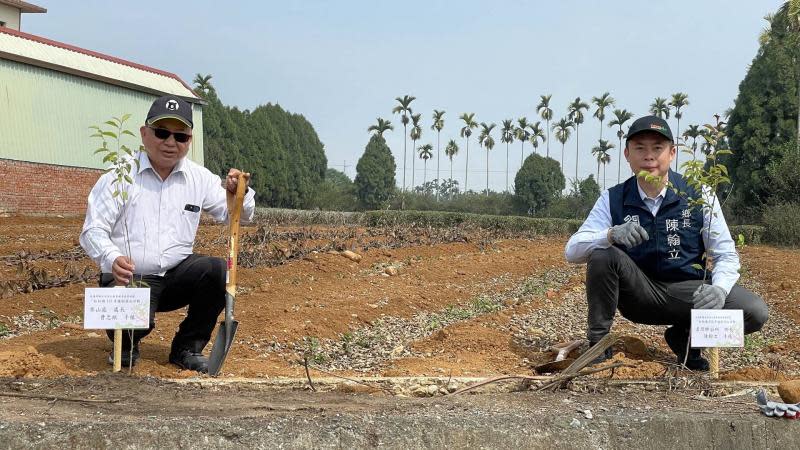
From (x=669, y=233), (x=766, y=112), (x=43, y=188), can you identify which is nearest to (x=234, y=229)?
(x=669, y=233)

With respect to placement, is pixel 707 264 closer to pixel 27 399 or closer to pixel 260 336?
pixel 260 336

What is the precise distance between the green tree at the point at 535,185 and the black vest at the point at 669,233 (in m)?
46.9

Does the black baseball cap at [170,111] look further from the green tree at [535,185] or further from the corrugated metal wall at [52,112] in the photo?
the green tree at [535,185]

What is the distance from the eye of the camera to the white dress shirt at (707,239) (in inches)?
149

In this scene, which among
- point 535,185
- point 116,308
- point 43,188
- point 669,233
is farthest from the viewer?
point 535,185

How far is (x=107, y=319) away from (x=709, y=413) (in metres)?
2.44

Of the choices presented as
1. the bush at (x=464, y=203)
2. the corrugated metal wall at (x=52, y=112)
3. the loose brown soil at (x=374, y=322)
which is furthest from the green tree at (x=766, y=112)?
the corrugated metal wall at (x=52, y=112)

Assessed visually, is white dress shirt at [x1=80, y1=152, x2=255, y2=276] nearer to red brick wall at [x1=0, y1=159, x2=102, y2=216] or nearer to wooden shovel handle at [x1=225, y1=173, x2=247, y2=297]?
wooden shovel handle at [x1=225, y1=173, x2=247, y2=297]

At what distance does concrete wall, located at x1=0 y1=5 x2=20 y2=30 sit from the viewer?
25156mm

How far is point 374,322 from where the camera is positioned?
5.75m

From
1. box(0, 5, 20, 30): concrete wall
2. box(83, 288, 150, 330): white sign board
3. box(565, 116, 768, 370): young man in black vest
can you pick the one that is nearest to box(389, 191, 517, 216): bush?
box(0, 5, 20, 30): concrete wall

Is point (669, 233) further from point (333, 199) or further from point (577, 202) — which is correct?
point (333, 199)

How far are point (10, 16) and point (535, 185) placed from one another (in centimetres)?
3392

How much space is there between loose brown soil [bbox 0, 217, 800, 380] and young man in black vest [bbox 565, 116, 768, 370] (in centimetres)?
32
